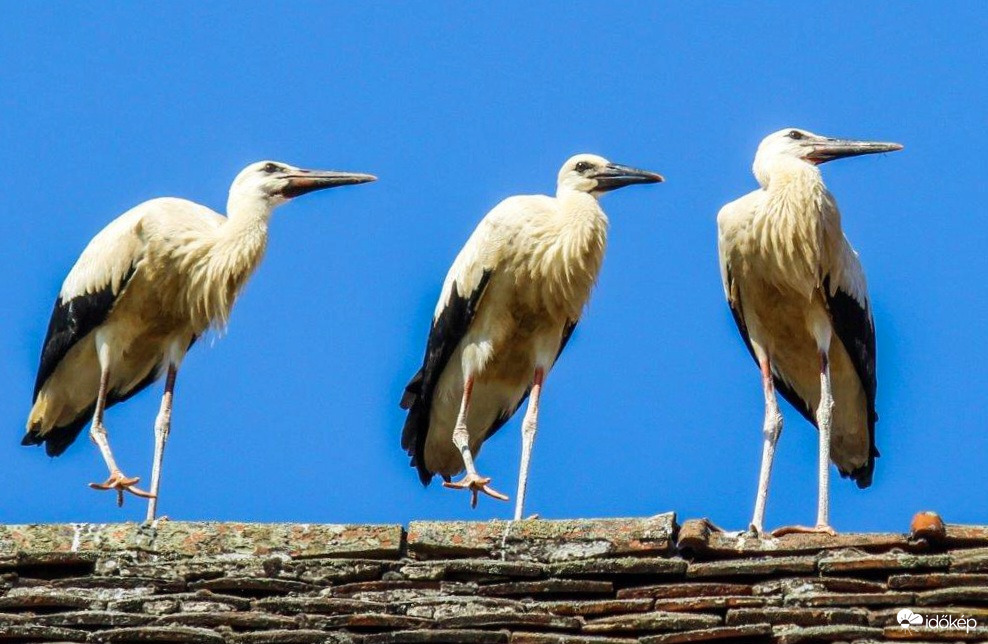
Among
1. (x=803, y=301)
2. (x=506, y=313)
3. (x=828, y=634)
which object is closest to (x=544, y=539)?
(x=828, y=634)

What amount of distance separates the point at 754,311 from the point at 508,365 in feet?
4.58

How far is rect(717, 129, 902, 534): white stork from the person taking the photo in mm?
10383

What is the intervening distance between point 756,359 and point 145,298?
3262mm

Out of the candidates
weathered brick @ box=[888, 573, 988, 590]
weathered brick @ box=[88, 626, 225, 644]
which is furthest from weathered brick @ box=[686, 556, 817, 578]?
weathered brick @ box=[88, 626, 225, 644]

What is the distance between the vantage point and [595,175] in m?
11.4

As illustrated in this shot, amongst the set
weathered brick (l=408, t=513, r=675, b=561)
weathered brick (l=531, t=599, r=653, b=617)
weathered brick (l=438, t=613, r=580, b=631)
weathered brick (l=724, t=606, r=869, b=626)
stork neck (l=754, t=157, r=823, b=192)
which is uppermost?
stork neck (l=754, t=157, r=823, b=192)

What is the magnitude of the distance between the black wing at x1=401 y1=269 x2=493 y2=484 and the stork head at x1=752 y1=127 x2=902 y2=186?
156 cm

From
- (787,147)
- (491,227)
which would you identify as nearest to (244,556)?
(491,227)

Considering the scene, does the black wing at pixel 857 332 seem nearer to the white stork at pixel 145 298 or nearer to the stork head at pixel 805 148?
the stork head at pixel 805 148

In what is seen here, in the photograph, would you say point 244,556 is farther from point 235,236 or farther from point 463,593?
point 235,236

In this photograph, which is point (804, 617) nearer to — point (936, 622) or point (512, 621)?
point (936, 622)

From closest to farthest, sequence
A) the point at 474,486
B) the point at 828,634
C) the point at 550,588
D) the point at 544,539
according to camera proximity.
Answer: the point at 828,634
the point at 550,588
the point at 544,539
the point at 474,486

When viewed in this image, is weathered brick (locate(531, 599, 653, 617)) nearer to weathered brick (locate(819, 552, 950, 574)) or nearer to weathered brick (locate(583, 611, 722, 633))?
weathered brick (locate(583, 611, 722, 633))

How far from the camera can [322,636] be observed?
6.58 m
